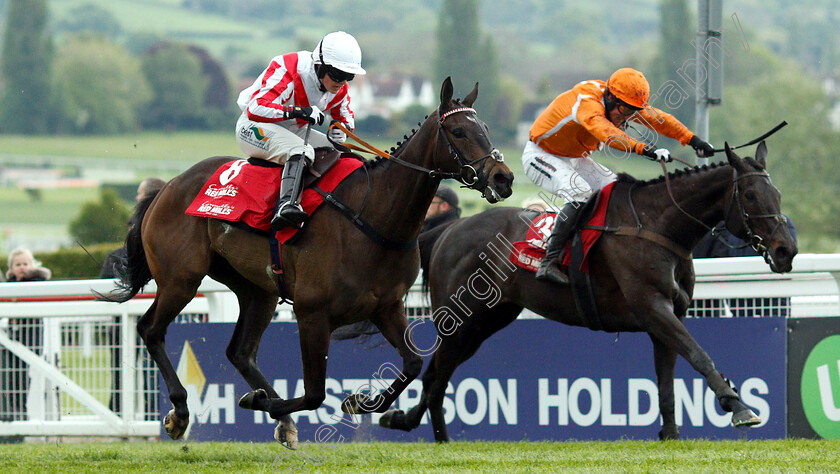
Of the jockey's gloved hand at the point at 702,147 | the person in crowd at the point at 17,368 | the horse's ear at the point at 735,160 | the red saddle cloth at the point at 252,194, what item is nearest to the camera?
the red saddle cloth at the point at 252,194

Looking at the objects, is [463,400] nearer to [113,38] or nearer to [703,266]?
[703,266]

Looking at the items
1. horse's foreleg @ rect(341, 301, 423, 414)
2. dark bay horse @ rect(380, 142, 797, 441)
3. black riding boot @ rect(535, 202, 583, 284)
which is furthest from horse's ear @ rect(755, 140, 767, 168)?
horse's foreleg @ rect(341, 301, 423, 414)

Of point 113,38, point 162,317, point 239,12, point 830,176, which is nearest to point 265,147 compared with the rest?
point 162,317

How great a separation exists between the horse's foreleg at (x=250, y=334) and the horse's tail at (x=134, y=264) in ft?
1.94

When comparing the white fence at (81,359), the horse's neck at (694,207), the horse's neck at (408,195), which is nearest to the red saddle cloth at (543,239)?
the horse's neck at (694,207)

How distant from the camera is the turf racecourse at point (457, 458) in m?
4.67

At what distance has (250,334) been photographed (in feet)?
18.9

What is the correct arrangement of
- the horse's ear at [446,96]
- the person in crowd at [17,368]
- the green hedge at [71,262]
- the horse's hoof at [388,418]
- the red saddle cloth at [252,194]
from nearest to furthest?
the horse's ear at [446,96]
the red saddle cloth at [252,194]
the horse's hoof at [388,418]
the person in crowd at [17,368]
the green hedge at [71,262]

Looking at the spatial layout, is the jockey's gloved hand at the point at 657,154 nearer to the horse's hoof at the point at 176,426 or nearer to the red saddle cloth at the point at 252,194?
the red saddle cloth at the point at 252,194

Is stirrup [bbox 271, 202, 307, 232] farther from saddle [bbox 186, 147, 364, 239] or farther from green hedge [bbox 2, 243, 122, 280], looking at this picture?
green hedge [bbox 2, 243, 122, 280]

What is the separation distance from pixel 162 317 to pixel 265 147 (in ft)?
3.57

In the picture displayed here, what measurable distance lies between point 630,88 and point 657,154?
1.83 feet

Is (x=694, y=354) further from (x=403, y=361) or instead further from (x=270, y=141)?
(x=270, y=141)

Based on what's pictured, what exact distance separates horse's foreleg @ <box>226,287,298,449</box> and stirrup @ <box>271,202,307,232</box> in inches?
37.8
